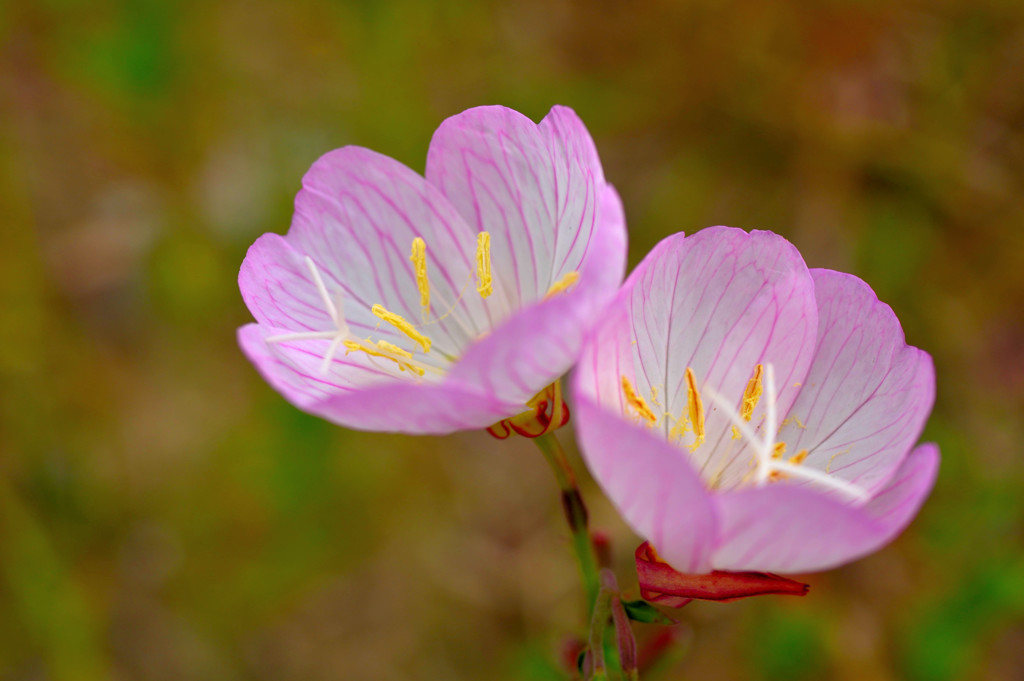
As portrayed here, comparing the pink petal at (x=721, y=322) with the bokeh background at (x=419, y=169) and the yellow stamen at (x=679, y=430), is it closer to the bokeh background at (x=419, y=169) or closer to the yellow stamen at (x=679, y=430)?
the yellow stamen at (x=679, y=430)

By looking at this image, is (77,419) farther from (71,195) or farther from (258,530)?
(71,195)

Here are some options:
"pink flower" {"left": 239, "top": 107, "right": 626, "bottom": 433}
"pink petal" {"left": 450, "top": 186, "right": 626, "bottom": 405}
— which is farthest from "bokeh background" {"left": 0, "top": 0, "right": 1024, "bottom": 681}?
"pink petal" {"left": 450, "top": 186, "right": 626, "bottom": 405}

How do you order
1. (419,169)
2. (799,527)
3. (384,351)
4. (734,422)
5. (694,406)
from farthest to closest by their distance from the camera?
1. (419,169)
2. (384,351)
3. (694,406)
4. (734,422)
5. (799,527)

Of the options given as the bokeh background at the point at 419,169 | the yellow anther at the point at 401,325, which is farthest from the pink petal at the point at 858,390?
the bokeh background at the point at 419,169

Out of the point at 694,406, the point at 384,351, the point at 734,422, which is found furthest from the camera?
the point at 384,351

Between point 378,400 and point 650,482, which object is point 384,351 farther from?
point 650,482

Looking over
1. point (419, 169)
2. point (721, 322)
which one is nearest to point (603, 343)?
point (721, 322)

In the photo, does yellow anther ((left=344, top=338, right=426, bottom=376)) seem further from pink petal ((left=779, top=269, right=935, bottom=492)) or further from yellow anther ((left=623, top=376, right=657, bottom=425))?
pink petal ((left=779, top=269, right=935, bottom=492))
